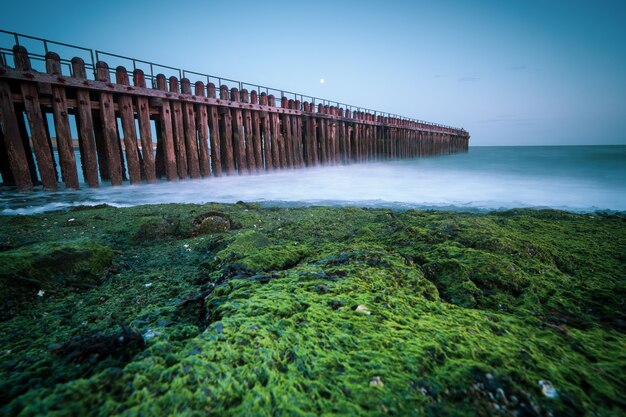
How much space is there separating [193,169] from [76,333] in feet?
31.4

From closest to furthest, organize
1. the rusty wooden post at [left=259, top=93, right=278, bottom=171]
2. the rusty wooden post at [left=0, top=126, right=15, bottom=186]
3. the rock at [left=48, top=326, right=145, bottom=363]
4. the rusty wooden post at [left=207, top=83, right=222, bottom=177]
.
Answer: the rock at [left=48, top=326, right=145, bottom=363] < the rusty wooden post at [left=0, top=126, right=15, bottom=186] < the rusty wooden post at [left=207, top=83, right=222, bottom=177] < the rusty wooden post at [left=259, top=93, right=278, bottom=171]

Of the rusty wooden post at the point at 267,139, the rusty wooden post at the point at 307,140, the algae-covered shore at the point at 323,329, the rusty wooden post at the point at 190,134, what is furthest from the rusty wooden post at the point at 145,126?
the rusty wooden post at the point at 307,140

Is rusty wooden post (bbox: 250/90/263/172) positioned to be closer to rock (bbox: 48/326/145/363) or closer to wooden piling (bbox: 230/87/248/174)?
wooden piling (bbox: 230/87/248/174)

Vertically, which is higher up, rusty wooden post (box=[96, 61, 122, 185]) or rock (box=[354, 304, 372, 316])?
rusty wooden post (box=[96, 61, 122, 185])

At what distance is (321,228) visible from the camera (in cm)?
436

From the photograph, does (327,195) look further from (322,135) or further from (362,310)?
(322,135)

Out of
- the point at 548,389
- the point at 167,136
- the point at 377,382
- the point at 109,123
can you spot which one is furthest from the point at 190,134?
the point at 548,389

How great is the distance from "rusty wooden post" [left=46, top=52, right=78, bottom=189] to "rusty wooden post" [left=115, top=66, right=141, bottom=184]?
134cm

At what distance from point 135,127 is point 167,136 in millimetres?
957

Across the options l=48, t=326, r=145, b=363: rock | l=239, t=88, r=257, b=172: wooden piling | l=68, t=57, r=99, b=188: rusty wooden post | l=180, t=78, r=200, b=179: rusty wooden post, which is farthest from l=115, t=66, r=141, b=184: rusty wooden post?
l=48, t=326, r=145, b=363: rock

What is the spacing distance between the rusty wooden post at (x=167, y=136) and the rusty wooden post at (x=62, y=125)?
255 centimetres

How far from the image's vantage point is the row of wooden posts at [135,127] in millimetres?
7434

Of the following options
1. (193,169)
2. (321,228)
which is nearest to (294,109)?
(193,169)

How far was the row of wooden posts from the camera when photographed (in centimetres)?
743
